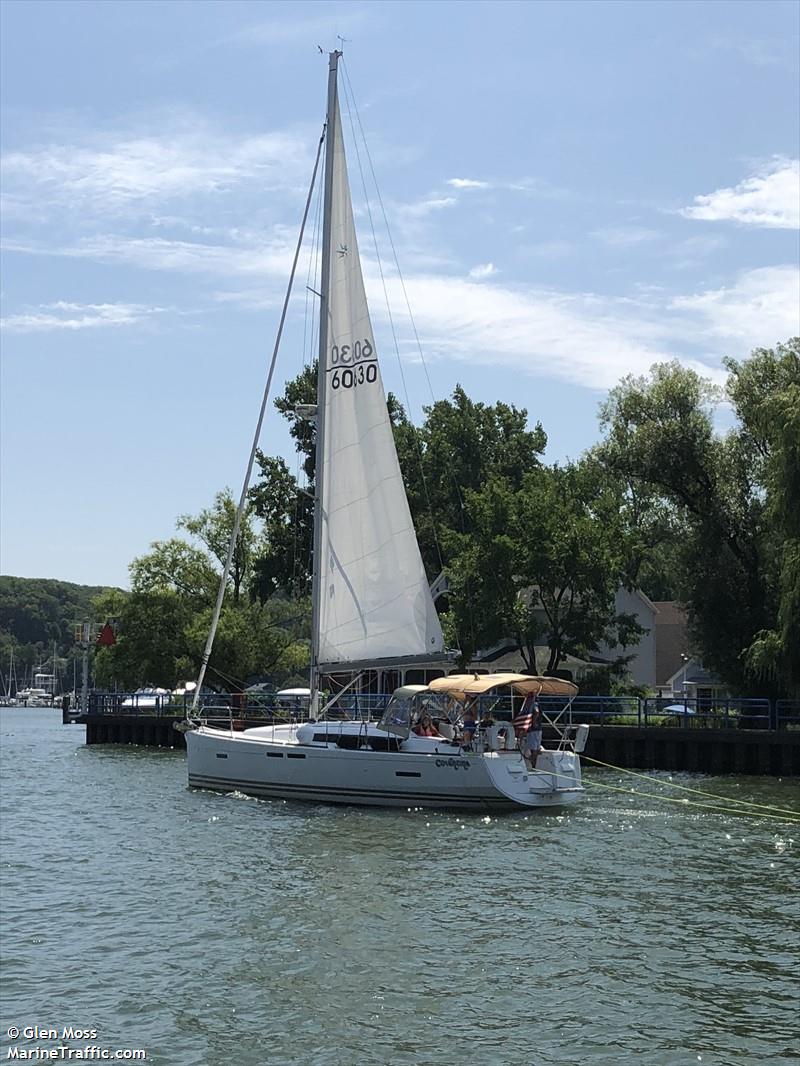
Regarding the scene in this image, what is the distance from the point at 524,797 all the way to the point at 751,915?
13468mm

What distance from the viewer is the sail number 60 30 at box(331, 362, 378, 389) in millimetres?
39125

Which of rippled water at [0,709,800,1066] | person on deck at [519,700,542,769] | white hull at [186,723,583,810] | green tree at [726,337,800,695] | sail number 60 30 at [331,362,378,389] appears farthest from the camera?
green tree at [726,337,800,695]

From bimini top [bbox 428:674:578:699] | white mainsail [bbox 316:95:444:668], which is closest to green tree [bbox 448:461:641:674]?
white mainsail [bbox 316:95:444:668]

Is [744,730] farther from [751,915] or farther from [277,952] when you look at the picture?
[277,952]

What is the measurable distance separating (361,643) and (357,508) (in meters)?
3.93

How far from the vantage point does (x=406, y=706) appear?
35.9m

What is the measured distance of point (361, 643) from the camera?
3831 cm

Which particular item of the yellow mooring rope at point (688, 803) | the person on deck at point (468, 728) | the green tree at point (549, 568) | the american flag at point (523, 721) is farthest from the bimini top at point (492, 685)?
the green tree at point (549, 568)

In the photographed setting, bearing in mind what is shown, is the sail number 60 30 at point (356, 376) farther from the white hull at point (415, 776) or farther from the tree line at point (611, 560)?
the tree line at point (611, 560)

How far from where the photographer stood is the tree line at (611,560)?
5359 cm

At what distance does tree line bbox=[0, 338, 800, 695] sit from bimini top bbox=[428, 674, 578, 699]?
1402cm

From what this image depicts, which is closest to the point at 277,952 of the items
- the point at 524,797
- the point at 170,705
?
the point at 524,797

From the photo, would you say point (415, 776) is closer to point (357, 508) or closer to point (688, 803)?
point (688, 803)

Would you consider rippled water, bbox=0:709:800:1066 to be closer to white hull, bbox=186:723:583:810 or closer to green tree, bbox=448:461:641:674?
white hull, bbox=186:723:583:810
